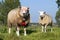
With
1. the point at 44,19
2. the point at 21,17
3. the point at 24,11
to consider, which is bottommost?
the point at 44,19

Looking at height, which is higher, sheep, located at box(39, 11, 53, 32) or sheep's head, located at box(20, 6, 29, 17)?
sheep's head, located at box(20, 6, 29, 17)

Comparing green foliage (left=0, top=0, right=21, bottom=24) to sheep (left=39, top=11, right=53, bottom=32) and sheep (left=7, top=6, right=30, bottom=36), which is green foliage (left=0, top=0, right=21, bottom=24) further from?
sheep (left=7, top=6, right=30, bottom=36)

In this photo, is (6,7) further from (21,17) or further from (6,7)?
(21,17)

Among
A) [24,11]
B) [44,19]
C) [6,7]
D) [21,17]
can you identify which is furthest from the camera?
[6,7]

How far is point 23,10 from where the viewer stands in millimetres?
15664

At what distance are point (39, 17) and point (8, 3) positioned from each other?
38.3 feet

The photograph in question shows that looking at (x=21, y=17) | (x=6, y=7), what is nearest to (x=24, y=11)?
(x=21, y=17)

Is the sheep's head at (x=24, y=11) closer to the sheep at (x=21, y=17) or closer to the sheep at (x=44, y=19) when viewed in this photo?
the sheep at (x=21, y=17)

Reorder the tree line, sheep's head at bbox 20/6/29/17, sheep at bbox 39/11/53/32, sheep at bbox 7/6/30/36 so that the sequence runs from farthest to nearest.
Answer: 1. the tree line
2. sheep at bbox 39/11/53/32
3. sheep at bbox 7/6/30/36
4. sheep's head at bbox 20/6/29/17

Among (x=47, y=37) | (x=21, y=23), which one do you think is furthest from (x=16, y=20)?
(x=47, y=37)

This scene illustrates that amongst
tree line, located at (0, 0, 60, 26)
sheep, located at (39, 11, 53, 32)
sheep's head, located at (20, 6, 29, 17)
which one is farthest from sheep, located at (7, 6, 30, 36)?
tree line, located at (0, 0, 60, 26)

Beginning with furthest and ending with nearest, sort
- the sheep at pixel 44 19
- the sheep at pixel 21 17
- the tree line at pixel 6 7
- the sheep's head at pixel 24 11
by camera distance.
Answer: the tree line at pixel 6 7 → the sheep at pixel 44 19 → the sheep at pixel 21 17 → the sheep's head at pixel 24 11

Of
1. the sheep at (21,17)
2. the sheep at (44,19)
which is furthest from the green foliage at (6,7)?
the sheep at (21,17)

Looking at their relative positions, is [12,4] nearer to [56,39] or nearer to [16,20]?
[16,20]
